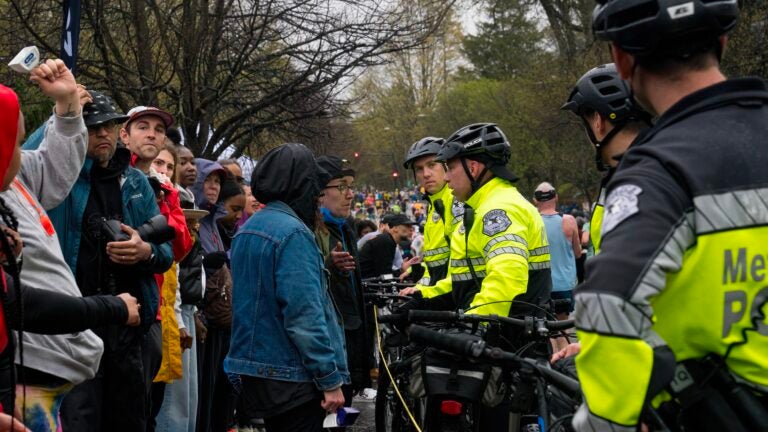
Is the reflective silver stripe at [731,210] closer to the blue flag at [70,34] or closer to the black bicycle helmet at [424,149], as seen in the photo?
the blue flag at [70,34]

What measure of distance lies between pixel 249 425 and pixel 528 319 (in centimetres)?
462

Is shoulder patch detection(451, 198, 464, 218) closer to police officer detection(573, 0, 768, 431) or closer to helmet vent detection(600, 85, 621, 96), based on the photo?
helmet vent detection(600, 85, 621, 96)

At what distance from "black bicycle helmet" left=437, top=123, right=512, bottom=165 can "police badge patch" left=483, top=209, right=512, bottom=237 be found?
0.65m

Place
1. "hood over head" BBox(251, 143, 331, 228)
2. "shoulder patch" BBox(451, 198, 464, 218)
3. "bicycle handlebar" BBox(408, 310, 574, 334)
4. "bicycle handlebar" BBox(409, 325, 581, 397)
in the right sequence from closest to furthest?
"bicycle handlebar" BBox(409, 325, 581, 397) < "bicycle handlebar" BBox(408, 310, 574, 334) < "hood over head" BBox(251, 143, 331, 228) < "shoulder patch" BBox(451, 198, 464, 218)

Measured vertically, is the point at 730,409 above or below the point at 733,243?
below

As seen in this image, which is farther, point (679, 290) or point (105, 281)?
point (105, 281)

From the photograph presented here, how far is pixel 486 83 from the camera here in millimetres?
51406

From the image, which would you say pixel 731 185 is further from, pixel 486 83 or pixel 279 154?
pixel 486 83

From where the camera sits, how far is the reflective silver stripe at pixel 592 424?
2047 mm

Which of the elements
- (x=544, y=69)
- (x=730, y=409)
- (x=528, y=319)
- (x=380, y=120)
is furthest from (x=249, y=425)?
(x=380, y=120)

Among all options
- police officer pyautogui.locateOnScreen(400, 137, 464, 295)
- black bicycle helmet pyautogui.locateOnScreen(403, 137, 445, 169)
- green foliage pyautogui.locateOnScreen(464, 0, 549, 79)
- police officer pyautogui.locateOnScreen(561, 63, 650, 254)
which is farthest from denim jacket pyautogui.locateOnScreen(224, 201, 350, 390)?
green foliage pyautogui.locateOnScreen(464, 0, 549, 79)

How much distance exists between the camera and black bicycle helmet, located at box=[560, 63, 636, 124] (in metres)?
4.20

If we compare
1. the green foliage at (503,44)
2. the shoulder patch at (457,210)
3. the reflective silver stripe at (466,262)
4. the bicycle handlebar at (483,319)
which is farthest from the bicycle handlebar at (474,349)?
the green foliage at (503,44)

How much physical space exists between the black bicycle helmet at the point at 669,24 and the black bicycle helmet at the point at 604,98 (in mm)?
1898
